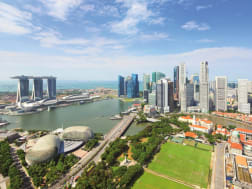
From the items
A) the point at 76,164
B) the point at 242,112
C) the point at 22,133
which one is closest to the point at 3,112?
the point at 22,133

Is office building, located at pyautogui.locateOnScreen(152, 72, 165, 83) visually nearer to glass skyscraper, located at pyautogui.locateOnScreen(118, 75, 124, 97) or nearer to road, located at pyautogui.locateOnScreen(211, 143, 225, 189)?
glass skyscraper, located at pyautogui.locateOnScreen(118, 75, 124, 97)

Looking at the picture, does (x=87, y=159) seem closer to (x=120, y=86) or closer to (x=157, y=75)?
(x=120, y=86)

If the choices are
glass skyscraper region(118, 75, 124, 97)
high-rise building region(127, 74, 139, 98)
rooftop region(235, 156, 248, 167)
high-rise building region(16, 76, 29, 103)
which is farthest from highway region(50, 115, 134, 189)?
glass skyscraper region(118, 75, 124, 97)

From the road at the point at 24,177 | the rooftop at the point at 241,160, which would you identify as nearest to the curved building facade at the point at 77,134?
the road at the point at 24,177

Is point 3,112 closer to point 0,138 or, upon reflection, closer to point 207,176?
point 0,138

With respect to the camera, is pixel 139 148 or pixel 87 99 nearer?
pixel 139 148

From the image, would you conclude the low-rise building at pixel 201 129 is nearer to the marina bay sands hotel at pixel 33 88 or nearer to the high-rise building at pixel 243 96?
the high-rise building at pixel 243 96

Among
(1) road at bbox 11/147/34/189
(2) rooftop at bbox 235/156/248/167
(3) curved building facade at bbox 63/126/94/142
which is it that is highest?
(3) curved building facade at bbox 63/126/94/142
